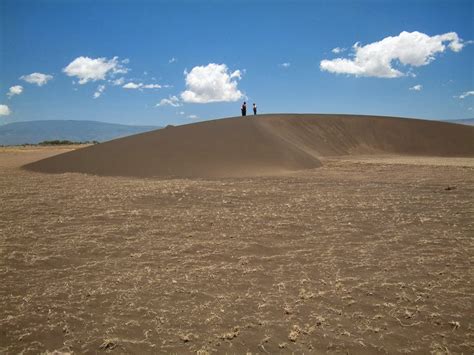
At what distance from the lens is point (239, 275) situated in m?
5.10

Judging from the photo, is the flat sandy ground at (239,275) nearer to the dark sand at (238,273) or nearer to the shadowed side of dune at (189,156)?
the dark sand at (238,273)

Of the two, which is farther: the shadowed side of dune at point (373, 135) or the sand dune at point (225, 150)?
the shadowed side of dune at point (373, 135)

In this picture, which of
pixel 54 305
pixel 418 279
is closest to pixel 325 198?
pixel 418 279

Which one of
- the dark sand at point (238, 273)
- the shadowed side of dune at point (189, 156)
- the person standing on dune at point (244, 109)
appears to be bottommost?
the dark sand at point (238, 273)

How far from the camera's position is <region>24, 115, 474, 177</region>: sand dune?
17.0m

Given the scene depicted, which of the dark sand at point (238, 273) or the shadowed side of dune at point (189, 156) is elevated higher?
the shadowed side of dune at point (189, 156)

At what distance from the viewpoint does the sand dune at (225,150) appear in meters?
17.0

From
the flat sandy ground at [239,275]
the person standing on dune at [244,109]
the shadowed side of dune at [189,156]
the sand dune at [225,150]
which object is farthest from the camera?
the person standing on dune at [244,109]

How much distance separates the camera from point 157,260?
5648 mm

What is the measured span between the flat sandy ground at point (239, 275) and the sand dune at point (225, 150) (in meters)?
7.04

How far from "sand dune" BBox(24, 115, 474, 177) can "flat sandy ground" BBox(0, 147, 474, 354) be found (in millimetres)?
7035

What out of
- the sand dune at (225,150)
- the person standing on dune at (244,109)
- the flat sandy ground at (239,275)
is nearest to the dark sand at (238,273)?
the flat sandy ground at (239,275)

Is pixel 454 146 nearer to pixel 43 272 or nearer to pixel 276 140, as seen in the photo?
pixel 276 140

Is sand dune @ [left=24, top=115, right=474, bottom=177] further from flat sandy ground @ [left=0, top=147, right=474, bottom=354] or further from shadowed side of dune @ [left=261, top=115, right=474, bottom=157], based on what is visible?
flat sandy ground @ [left=0, top=147, right=474, bottom=354]
